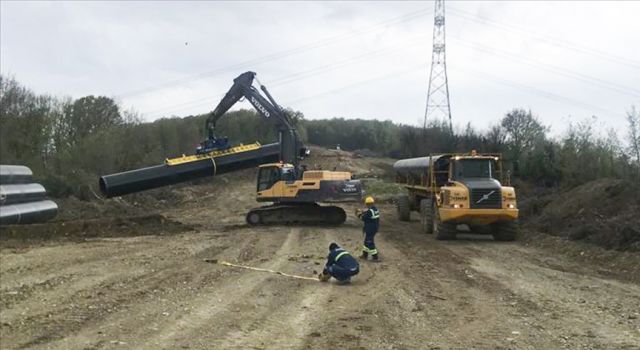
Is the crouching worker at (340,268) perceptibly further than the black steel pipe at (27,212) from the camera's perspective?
No

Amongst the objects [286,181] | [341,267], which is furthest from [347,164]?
[341,267]

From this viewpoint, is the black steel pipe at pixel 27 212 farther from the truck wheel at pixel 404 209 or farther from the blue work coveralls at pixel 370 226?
the truck wheel at pixel 404 209

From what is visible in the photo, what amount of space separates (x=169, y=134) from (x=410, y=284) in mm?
39752

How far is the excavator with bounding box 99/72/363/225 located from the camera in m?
22.4

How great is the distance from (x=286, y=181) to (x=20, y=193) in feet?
29.4

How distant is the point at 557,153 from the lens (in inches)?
1209

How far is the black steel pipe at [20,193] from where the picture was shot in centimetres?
1891

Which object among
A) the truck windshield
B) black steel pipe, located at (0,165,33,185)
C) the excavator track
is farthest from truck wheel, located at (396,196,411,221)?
black steel pipe, located at (0,165,33,185)

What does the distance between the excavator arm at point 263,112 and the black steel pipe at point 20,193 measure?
6251 millimetres

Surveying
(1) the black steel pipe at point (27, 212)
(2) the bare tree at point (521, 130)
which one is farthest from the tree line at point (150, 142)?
(1) the black steel pipe at point (27, 212)

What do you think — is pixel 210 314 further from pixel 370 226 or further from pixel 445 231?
pixel 445 231

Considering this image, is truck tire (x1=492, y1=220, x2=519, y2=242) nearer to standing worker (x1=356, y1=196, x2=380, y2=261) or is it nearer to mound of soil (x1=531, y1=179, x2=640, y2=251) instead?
mound of soil (x1=531, y1=179, x2=640, y2=251)

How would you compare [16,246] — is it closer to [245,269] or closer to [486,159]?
[245,269]

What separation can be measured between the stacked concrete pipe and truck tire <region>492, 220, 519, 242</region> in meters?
Result: 15.1
